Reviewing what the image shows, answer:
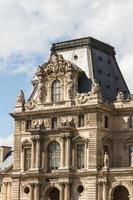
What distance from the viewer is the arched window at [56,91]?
301 feet

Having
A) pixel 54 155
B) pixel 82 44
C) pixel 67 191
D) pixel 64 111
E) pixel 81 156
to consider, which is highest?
pixel 82 44

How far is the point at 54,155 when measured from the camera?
89.6 metres

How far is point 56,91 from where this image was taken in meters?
92.2

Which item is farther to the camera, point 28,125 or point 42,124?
point 28,125

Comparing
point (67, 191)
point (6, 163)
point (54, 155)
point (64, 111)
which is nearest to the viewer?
point (67, 191)

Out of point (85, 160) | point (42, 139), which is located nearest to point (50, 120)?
point (42, 139)

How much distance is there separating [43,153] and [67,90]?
30.4ft

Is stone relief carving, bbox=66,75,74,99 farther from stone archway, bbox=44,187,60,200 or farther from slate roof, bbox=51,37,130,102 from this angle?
stone archway, bbox=44,187,60,200

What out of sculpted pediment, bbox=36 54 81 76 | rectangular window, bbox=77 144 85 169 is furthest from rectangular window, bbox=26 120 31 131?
rectangular window, bbox=77 144 85 169

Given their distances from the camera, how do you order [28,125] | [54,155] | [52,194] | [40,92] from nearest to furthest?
[54,155] → [52,194] → [40,92] → [28,125]

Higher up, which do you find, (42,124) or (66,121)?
(66,121)

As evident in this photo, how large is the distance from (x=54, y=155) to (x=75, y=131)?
15.3 feet

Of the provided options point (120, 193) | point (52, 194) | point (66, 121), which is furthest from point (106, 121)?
point (52, 194)

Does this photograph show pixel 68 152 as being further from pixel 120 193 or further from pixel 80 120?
pixel 120 193
